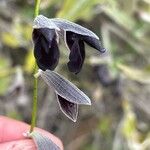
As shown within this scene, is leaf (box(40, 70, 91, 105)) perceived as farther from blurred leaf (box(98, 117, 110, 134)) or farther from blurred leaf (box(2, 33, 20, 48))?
blurred leaf (box(98, 117, 110, 134))

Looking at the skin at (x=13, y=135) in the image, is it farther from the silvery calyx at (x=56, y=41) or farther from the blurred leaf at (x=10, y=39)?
the blurred leaf at (x=10, y=39)

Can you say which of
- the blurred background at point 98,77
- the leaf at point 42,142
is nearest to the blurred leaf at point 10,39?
the blurred background at point 98,77

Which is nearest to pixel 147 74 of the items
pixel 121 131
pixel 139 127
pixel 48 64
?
pixel 121 131

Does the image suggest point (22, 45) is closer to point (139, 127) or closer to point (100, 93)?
point (100, 93)

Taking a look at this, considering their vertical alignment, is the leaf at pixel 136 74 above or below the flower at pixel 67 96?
below

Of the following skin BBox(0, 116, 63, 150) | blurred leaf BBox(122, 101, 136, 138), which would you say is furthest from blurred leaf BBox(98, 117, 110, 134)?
skin BBox(0, 116, 63, 150)

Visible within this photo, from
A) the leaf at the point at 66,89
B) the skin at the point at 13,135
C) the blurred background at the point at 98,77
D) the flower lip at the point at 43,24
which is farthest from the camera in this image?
the blurred background at the point at 98,77

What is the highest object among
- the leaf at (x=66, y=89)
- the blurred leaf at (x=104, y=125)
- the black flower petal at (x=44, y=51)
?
the black flower petal at (x=44, y=51)
